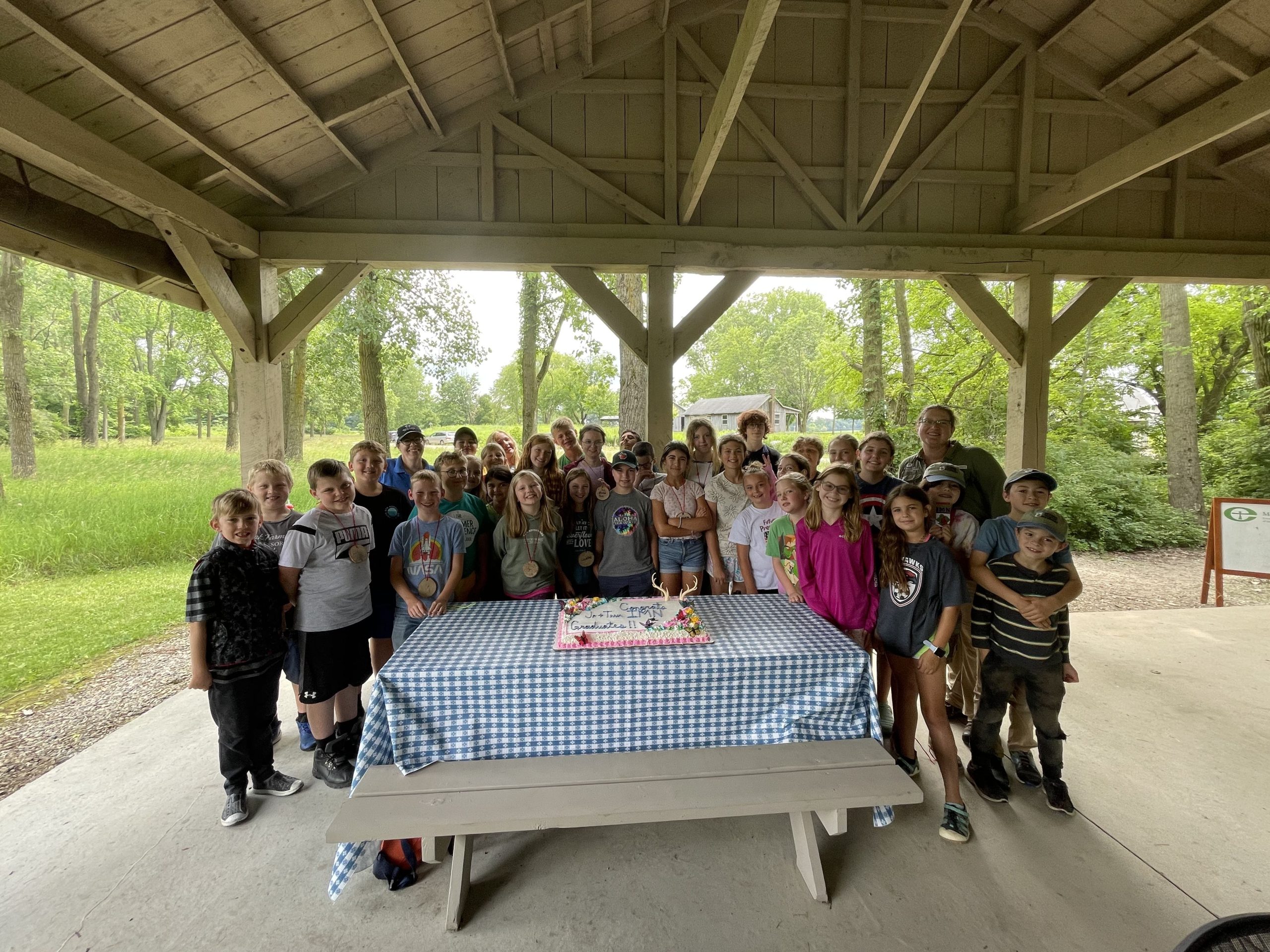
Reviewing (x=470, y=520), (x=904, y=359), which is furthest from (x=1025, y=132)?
(x=904, y=359)

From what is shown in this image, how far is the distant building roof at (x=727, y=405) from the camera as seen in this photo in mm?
27516

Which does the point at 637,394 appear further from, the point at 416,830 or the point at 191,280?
the point at 416,830

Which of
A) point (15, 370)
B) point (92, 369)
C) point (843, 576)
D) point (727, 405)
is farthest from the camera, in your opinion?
point (727, 405)

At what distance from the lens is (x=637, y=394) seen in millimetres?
7656

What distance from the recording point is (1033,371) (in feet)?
16.1

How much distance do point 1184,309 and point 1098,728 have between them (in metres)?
9.69

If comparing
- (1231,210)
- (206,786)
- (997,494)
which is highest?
(1231,210)

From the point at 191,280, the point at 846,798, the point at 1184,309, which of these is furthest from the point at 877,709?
the point at 1184,309

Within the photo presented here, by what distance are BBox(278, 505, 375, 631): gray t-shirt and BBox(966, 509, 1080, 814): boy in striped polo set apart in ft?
9.95

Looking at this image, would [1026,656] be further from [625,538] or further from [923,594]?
[625,538]

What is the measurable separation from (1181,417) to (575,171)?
1060 centimetres

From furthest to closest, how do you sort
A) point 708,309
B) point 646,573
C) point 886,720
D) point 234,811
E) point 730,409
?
point 730,409 < point 708,309 < point 646,573 < point 886,720 < point 234,811

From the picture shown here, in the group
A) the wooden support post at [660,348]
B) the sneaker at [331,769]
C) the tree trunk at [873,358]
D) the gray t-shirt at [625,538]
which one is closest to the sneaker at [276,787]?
the sneaker at [331,769]

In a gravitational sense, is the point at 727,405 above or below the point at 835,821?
above
